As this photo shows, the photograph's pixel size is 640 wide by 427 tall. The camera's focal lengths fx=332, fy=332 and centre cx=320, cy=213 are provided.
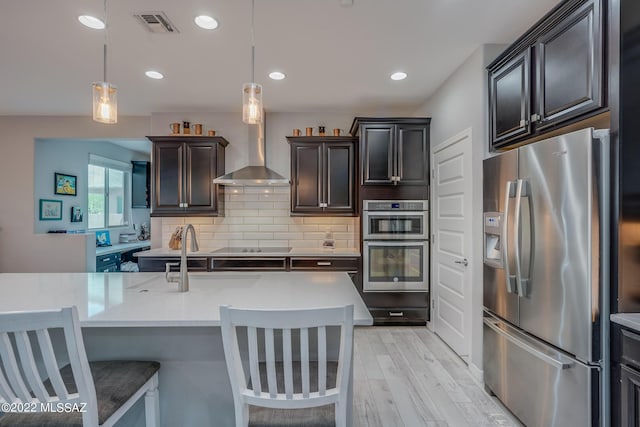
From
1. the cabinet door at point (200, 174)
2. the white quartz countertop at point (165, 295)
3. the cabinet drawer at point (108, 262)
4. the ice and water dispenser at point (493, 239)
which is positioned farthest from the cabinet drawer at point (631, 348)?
the cabinet drawer at point (108, 262)

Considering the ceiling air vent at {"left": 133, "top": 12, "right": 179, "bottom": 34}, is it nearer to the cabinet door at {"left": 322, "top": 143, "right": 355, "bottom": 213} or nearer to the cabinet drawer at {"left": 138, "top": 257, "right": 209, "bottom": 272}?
the cabinet door at {"left": 322, "top": 143, "right": 355, "bottom": 213}

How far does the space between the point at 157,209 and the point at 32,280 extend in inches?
80.5

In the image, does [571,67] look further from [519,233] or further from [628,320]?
[628,320]

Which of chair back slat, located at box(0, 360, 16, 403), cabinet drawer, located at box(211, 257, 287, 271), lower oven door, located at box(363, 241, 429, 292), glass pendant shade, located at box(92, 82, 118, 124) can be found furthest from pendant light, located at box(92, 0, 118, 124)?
lower oven door, located at box(363, 241, 429, 292)

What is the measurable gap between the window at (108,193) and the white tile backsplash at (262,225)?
2.46m

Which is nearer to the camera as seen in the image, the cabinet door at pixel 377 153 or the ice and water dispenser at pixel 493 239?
the ice and water dispenser at pixel 493 239

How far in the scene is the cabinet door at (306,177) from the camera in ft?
13.7

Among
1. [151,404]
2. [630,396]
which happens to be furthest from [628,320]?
[151,404]

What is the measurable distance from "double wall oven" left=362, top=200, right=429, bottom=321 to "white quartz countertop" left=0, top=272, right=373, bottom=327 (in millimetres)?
1552

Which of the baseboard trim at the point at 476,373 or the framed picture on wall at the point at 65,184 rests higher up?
the framed picture on wall at the point at 65,184

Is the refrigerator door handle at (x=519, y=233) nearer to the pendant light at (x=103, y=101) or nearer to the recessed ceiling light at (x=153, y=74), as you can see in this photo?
the pendant light at (x=103, y=101)

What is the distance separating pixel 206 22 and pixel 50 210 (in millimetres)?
4327

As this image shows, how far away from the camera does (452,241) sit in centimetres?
327

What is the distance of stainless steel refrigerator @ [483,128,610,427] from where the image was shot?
1531 mm
